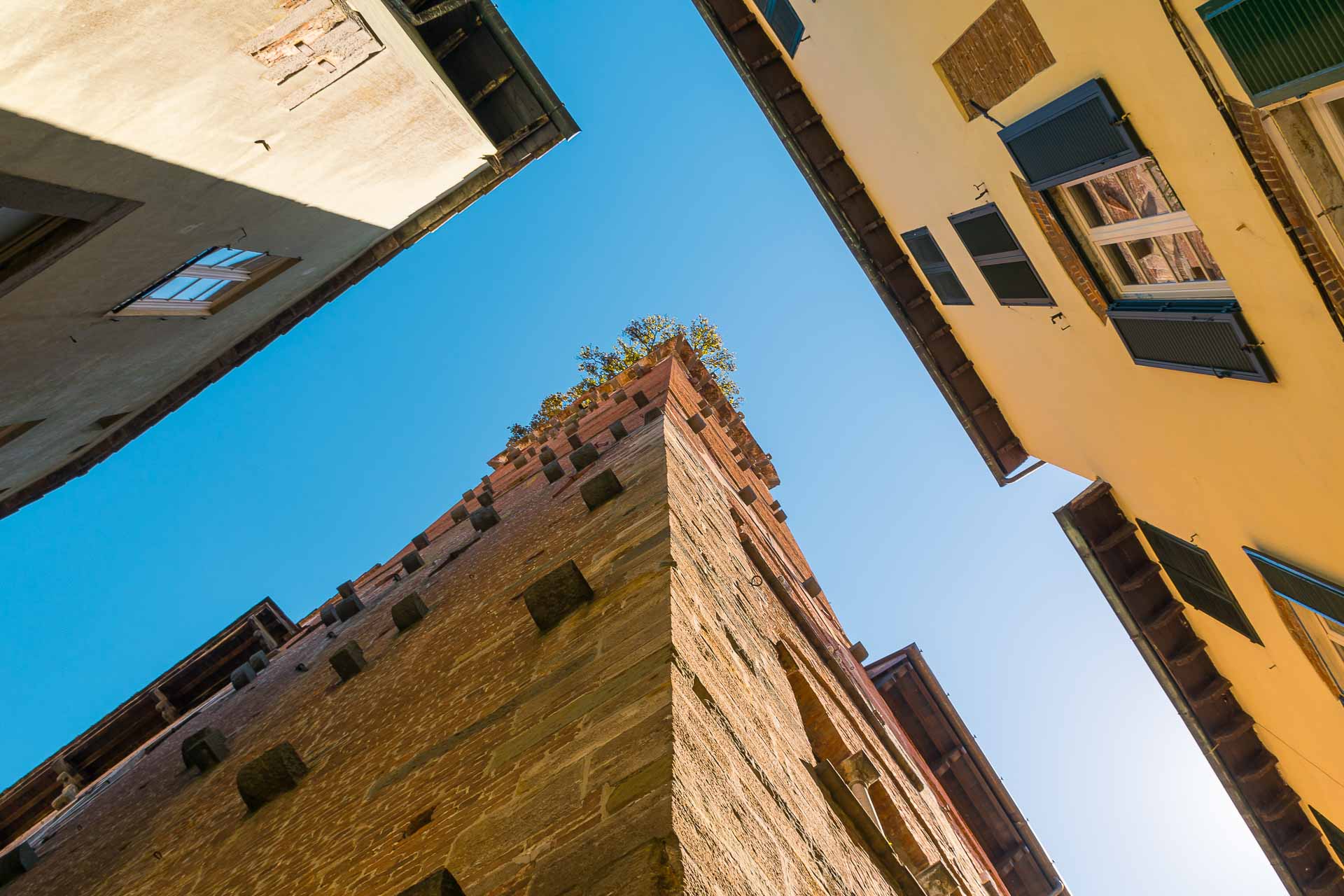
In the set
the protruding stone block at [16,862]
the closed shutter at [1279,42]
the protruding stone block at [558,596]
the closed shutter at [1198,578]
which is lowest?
the closed shutter at [1198,578]

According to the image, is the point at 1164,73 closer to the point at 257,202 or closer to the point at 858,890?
the point at 858,890

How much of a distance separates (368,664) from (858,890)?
4.68m

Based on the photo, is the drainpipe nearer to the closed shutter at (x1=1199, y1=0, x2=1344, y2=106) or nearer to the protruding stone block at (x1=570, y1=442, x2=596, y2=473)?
the protruding stone block at (x1=570, y1=442, x2=596, y2=473)

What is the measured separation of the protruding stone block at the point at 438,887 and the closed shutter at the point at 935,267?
8548 millimetres

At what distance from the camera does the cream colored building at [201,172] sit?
19.7ft

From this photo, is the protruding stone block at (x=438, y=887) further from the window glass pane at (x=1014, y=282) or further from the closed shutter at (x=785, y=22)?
the closed shutter at (x=785, y=22)

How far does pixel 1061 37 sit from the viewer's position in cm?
577

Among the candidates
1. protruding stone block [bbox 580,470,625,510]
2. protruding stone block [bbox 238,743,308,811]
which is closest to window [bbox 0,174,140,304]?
protruding stone block [bbox 238,743,308,811]

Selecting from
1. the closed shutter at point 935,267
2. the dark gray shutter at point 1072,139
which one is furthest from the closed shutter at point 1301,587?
the closed shutter at point 935,267

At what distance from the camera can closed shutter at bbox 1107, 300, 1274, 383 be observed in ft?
18.0

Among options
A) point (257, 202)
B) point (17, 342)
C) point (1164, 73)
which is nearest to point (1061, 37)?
point (1164, 73)

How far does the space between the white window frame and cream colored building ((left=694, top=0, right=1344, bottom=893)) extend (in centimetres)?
2

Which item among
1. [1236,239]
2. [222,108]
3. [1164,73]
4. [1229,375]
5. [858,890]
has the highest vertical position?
[222,108]

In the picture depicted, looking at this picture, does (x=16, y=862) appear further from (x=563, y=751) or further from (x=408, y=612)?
(x=563, y=751)
